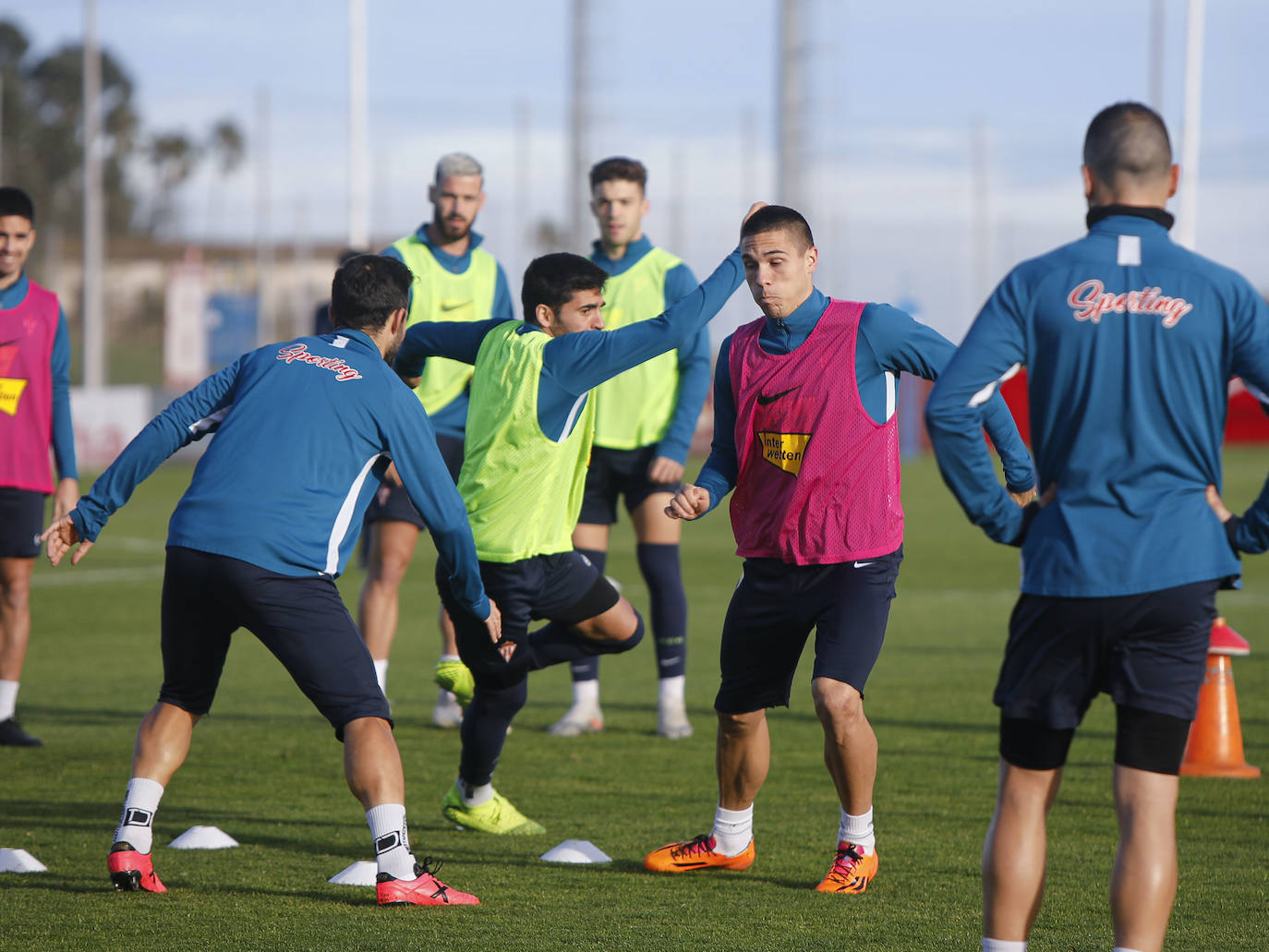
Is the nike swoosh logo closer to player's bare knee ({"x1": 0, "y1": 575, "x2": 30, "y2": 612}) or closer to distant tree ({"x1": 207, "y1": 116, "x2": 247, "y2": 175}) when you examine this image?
player's bare knee ({"x1": 0, "y1": 575, "x2": 30, "y2": 612})

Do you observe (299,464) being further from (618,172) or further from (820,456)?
(618,172)

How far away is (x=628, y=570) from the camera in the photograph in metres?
15.4

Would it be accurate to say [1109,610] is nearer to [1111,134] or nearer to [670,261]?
[1111,134]

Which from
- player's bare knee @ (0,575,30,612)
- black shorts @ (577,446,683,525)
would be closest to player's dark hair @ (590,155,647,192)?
black shorts @ (577,446,683,525)

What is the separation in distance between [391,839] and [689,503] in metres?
1.34

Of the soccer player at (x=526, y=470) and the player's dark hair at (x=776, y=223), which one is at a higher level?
the player's dark hair at (x=776, y=223)

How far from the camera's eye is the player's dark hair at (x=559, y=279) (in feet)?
18.8

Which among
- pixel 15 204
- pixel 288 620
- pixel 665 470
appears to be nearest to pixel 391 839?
pixel 288 620

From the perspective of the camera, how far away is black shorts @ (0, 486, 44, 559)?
761 centimetres

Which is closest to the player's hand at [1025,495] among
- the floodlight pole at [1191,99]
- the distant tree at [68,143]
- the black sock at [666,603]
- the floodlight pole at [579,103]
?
the black sock at [666,603]

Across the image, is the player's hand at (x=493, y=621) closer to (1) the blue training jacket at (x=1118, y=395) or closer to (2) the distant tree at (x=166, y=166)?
(1) the blue training jacket at (x=1118, y=395)

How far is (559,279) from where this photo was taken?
5.73 meters

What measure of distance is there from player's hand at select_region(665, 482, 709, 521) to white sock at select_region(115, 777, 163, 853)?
1.78 metres

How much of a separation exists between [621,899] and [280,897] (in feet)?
3.48
